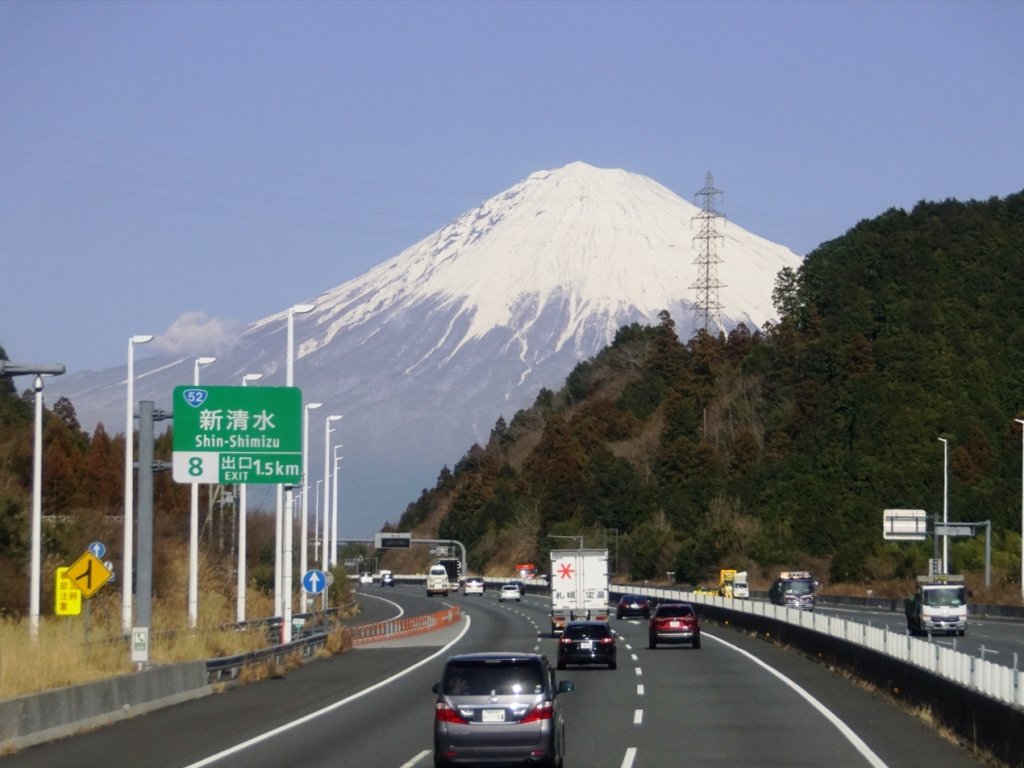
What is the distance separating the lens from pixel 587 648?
36.7 m

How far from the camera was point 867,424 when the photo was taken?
121m

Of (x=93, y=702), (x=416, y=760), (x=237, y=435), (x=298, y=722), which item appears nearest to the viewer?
(x=416, y=760)

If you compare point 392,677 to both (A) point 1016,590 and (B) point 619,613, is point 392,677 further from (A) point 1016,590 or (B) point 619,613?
(A) point 1016,590

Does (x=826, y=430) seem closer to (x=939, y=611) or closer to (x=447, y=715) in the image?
(x=939, y=611)

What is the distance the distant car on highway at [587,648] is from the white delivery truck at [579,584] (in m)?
23.3

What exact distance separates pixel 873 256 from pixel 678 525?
3086 centimetres

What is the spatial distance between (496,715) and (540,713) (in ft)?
1.58

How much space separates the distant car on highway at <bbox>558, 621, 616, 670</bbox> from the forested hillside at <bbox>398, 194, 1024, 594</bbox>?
53675mm

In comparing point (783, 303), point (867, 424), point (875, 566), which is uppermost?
point (783, 303)

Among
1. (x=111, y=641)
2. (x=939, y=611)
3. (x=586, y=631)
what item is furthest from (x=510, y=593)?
(x=111, y=641)

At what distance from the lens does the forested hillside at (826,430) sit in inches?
4449

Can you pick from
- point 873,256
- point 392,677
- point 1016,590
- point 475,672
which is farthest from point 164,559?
Result: point 873,256

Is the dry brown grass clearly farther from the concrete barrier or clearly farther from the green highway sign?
the green highway sign

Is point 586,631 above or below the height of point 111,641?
below
